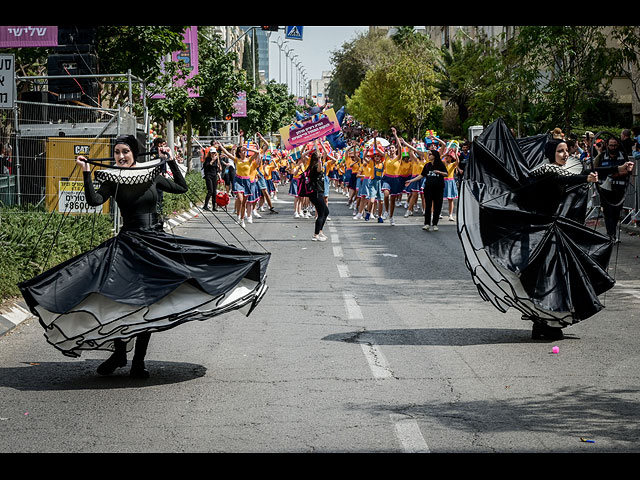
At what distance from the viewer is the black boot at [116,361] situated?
305 inches

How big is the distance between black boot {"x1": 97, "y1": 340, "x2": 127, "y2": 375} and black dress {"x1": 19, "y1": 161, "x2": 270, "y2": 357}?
73 millimetres

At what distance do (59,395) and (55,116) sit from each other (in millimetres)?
10608

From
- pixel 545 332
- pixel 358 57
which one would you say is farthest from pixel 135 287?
pixel 358 57

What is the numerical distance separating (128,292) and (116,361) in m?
0.91

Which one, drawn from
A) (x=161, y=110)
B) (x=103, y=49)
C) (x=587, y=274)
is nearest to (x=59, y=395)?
(x=587, y=274)

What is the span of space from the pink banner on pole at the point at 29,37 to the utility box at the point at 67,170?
166 cm

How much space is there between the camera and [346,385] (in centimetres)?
734

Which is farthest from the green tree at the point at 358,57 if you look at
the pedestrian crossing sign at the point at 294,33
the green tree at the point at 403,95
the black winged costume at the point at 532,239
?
the black winged costume at the point at 532,239

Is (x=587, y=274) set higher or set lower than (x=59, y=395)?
higher

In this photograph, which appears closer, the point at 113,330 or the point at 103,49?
the point at 113,330

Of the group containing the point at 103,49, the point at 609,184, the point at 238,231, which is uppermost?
the point at 103,49

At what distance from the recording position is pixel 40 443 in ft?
19.1

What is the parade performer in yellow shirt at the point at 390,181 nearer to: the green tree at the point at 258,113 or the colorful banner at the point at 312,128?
the colorful banner at the point at 312,128
